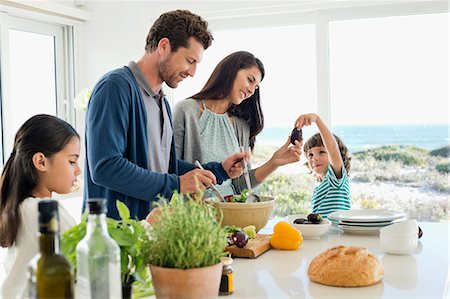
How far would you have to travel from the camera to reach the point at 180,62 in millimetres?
2238

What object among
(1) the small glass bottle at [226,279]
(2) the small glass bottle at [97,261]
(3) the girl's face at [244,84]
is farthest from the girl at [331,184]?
(2) the small glass bottle at [97,261]

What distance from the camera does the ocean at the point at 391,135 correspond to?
12.8ft

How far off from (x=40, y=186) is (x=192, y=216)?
914 millimetres

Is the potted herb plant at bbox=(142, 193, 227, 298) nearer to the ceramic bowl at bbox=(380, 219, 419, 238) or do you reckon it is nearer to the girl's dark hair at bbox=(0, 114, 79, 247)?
the girl's dark hair at bbox=(0, 114, 79, 247)

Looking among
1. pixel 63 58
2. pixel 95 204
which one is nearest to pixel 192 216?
pixel 95 204

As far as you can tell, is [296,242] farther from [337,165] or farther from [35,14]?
[35,14]

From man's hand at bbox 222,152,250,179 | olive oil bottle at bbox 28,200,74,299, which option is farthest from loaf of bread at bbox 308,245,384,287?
man's hand at bbox 222,152,250,179

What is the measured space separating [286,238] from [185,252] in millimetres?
825

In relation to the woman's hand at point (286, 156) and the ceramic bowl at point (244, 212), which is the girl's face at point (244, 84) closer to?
the woman's hand at point (286, 156)

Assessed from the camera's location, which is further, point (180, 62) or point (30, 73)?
point (30, 73)

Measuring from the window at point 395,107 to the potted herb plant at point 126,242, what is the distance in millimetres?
3168

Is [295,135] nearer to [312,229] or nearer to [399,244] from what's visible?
[312,229]

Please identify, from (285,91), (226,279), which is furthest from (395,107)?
(226,279)

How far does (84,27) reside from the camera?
4750 mm
